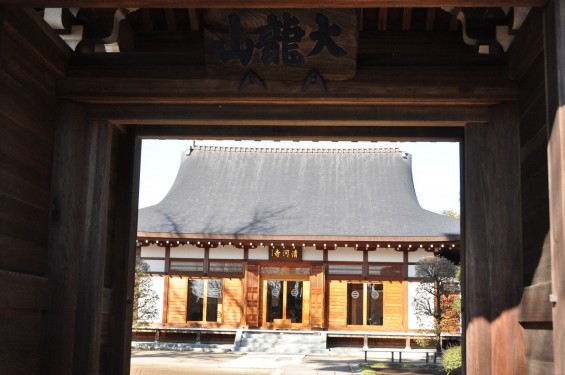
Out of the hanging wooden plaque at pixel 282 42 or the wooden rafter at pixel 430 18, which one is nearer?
the hanging wooden plaque at pixel 282 42

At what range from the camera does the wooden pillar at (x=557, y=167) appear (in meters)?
2.94

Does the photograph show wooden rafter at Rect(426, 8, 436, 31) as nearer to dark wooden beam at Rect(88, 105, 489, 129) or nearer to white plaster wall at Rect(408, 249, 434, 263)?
dark wooden beam at Rect(88, 105, 489, 129)

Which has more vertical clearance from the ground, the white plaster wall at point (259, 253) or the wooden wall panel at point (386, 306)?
the white plaster wall at point (259, 253)

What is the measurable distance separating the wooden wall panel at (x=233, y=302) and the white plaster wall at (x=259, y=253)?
74 cm

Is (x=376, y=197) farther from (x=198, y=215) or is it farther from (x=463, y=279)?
(x=463, y=279)

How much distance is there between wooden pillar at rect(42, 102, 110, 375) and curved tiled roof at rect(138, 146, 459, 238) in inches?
551

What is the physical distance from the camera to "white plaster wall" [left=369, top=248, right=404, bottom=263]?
19.0 m

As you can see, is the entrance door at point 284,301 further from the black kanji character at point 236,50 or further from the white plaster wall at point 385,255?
the black kanji character at point 236,50

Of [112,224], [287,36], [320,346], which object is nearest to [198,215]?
[320,346]

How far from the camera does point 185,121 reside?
4633 millimetres

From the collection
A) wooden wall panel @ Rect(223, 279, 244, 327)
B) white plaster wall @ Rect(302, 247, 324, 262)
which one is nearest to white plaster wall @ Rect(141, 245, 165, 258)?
wooden wall panel @ Rect(223, 279, 244, 327)

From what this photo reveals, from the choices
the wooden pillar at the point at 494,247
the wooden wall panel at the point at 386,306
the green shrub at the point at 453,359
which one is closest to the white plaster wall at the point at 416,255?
the wooden wall panel at the point at 386,306

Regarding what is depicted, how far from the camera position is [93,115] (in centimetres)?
461

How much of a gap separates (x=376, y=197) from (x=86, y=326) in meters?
17.5
